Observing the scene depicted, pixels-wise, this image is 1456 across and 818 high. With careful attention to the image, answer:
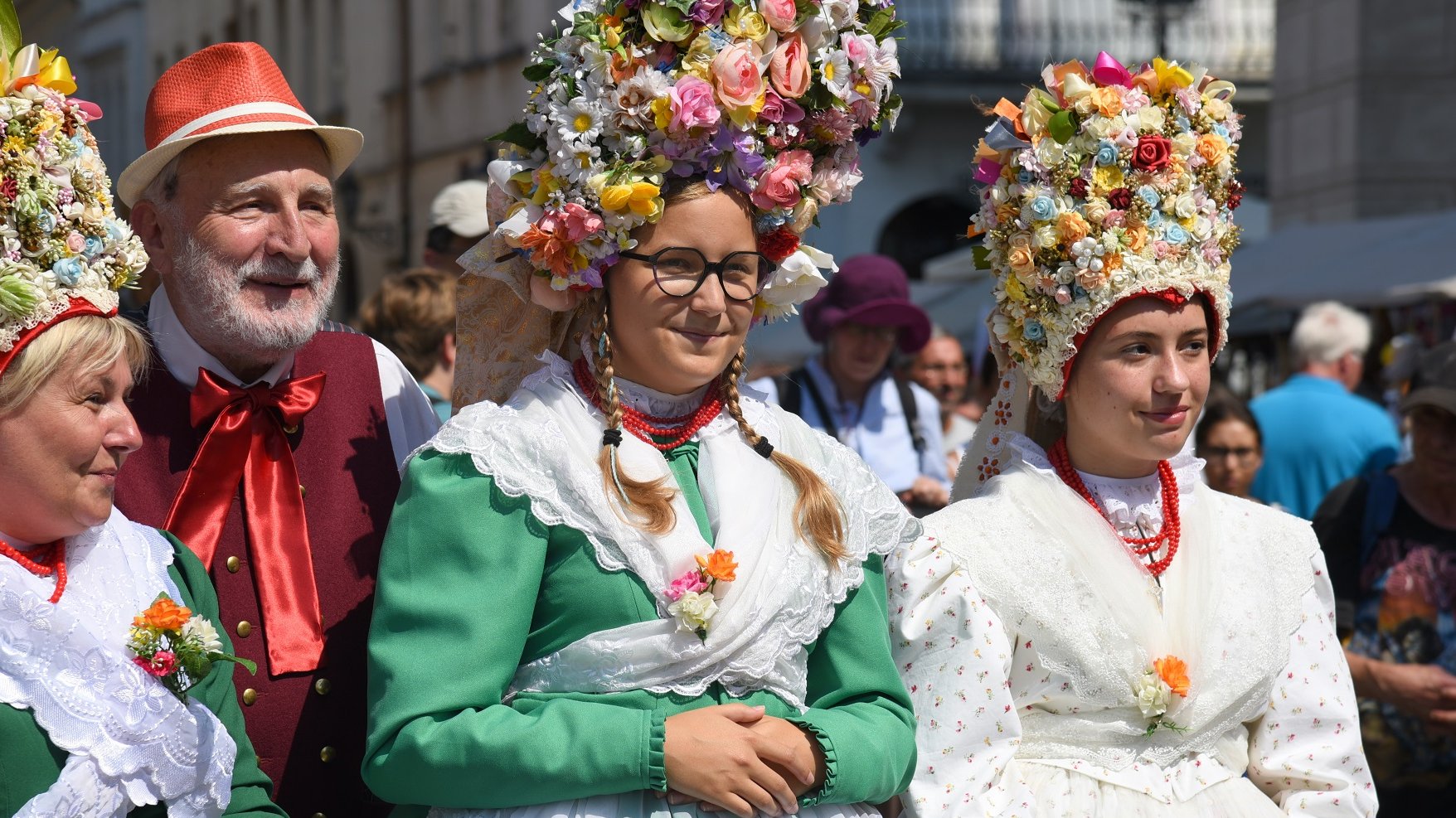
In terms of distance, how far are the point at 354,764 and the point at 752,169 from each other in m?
1.33

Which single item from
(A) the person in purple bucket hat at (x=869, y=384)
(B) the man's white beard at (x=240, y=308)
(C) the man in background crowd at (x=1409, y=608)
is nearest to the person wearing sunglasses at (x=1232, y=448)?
(A) the person in purple bucket hat at (x=869, y=384)

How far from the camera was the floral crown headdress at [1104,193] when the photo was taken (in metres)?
3.42

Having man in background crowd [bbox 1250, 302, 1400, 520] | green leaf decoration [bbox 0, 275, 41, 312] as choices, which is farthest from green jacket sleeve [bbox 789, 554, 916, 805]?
man in background crowd [bbox 1250, 302, 1400, 520]

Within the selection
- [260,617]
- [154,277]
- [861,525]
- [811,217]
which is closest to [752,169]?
[811,217]

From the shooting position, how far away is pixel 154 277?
4.01 metres

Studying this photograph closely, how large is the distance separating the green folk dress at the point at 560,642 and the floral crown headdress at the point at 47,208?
1.97ft

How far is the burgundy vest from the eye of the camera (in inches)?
124

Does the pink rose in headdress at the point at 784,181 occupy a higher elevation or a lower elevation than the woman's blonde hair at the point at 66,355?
higher

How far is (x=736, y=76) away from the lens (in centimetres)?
294

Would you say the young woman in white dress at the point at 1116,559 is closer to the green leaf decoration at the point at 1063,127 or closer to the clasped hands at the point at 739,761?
the green leaf decoration at the point at 1063,127

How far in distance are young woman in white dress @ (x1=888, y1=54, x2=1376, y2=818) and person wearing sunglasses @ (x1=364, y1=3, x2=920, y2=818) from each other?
253 mm

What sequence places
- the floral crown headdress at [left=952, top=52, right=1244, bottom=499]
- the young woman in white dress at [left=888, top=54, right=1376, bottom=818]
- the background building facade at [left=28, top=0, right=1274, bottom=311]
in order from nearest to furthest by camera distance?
1. the young woman in white dress at [left=888, top=54, right=1376, bottom=818]
2. the floral crown headdress at [left=952, top=52, right=1244, bottom=499]
3. the background building facade at [left=28, top=0, right=1274, bottom=311]

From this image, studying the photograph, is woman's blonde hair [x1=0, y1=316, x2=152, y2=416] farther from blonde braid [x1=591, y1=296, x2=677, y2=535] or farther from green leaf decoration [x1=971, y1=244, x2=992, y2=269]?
green leaf decoration [x1=971, y1=244, x2=992, y2=269]

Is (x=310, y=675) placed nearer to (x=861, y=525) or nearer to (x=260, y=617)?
(x=260, y=617)
